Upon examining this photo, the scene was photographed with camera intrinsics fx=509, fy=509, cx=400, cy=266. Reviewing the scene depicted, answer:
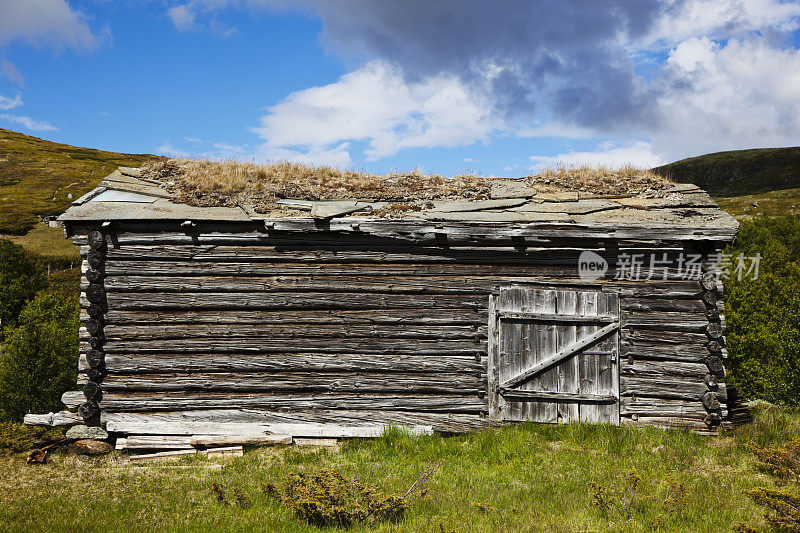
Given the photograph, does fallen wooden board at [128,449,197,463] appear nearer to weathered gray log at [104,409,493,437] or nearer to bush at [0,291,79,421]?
weathered gray log at [104,409,493,437]

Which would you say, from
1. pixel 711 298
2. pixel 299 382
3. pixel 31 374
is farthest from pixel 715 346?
pixel 31 374

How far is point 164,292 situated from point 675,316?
856 centimetres

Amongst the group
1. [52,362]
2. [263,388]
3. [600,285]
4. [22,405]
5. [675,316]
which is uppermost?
[600,285]

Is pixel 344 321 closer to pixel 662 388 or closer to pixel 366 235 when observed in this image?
pixel 366 235

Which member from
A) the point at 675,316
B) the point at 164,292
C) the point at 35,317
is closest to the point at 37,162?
the point at 35,317

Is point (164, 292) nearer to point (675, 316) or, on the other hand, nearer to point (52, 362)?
point (675, 316)

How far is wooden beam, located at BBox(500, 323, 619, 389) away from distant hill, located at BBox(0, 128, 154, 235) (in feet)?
195

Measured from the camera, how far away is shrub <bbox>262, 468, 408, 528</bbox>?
512 cm

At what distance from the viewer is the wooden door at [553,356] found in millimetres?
8414

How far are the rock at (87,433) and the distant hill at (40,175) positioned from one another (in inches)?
2163

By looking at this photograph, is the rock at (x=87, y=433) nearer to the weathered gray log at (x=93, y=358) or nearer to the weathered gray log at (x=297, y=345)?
the weathered gray log at (x=93, y=358)

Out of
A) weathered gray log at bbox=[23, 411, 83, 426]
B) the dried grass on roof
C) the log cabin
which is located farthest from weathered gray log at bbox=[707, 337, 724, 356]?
weathered gray log at bbox=[23, 411, 83, 426]

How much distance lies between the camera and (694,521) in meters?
5.25

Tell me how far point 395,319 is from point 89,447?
5.27 metres
